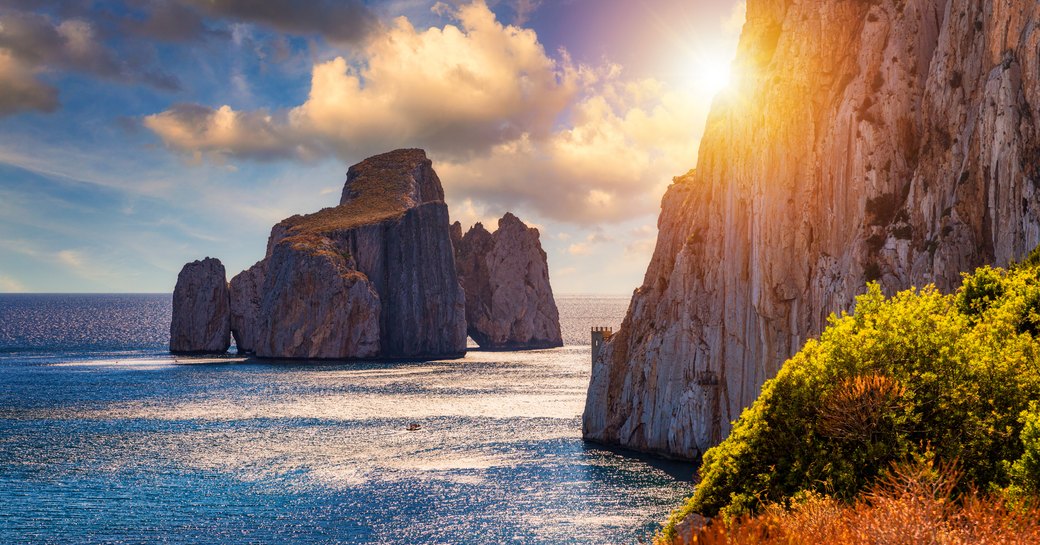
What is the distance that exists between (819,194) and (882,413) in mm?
43503

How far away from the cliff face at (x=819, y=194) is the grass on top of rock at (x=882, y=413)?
2328 cm

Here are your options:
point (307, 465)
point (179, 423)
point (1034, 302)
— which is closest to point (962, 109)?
point (1034, 302)

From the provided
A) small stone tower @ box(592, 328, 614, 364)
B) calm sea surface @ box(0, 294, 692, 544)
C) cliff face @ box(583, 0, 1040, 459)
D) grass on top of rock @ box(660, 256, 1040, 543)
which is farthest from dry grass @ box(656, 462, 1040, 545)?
small stone tower @ box(592, 328, 614, 364)

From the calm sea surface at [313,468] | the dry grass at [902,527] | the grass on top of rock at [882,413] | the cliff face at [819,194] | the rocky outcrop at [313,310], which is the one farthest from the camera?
the rocky outcrop at [313,310]

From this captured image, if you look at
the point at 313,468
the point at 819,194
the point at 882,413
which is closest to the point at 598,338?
the point at 819,194

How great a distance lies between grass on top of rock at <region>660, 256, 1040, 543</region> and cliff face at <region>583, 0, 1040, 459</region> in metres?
23.3

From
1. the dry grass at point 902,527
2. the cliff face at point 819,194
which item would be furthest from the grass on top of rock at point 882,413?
the cliff face at point 819,194

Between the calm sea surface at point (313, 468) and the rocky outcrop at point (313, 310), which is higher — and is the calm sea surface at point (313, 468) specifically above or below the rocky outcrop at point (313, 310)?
below

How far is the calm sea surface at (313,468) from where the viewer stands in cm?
5738

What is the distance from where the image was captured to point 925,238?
56.4 m

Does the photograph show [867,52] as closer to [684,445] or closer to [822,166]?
[822,166]

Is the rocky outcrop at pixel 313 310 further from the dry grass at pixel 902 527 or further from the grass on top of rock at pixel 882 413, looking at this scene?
the dry grass at pixel 902 527

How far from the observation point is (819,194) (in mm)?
66438

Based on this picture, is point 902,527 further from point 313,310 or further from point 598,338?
point 313,310
